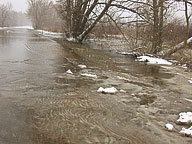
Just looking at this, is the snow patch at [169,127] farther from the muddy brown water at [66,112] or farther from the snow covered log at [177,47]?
the snow covered log at [177,47]

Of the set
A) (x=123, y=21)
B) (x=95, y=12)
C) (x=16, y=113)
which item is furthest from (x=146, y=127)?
(x=95, y=12)

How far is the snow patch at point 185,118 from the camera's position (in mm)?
3433

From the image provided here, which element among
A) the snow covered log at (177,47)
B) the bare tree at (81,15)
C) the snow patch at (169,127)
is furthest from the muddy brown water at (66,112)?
the bare tree at (81,15)

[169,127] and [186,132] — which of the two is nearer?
[186,132]

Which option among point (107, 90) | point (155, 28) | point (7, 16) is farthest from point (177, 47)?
point (7, 16)

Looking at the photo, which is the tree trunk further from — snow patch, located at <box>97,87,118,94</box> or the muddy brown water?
snow patch, located at <box>97,87,118,94</box>

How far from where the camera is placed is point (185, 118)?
11.6ft

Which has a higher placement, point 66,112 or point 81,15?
point 81,15

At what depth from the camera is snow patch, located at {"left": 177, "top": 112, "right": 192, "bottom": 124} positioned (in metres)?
3.43

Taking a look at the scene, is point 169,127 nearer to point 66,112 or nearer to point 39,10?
point 66,112

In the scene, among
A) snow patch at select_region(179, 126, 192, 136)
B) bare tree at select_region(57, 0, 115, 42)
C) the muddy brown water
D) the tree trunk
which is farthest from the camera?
bare tree at select_region(57, 0, 115, 42)

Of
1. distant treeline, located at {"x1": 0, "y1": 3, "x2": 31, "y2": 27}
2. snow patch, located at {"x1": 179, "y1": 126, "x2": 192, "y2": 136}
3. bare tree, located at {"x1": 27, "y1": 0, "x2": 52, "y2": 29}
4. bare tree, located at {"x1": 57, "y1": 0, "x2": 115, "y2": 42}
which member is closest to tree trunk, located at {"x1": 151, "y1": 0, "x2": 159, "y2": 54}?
bare tree, located at {"x1": 57, "y1": 0, "x2": 115, "y2": 42}

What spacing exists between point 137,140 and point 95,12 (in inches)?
559

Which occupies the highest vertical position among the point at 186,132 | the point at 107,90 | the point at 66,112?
the point at 107,90
